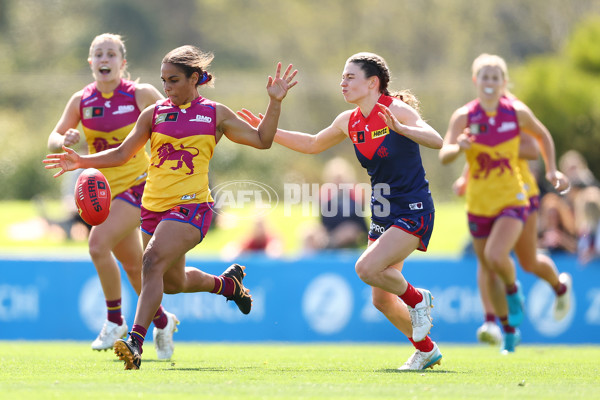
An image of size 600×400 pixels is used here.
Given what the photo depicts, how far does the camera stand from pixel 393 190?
7594mm

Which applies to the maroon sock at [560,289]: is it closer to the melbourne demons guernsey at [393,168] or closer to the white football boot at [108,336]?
the melbourne demons guernsey at [393,168]

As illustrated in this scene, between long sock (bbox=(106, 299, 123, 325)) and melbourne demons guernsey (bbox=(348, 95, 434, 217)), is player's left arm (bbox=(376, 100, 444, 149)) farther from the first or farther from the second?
long sock (bbox=(106, 299, 123, 325))

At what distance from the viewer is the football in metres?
7.56

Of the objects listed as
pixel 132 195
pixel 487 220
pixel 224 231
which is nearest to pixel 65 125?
pixel 132 195

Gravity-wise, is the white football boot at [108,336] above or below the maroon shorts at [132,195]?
below

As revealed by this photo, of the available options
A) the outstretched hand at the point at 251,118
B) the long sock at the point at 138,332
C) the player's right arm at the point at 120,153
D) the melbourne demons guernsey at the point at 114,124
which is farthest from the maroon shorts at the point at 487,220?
the long sock at the point at 138,332

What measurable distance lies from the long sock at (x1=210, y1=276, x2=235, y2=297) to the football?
3.42ft

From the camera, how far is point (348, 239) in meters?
14.9

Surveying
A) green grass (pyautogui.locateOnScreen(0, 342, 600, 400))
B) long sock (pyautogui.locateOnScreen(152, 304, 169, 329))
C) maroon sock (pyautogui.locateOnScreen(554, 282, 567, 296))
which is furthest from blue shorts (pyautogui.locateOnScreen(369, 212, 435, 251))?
maroon sock (pyautogui.locateOnScreen(554, 282, 567, 296))

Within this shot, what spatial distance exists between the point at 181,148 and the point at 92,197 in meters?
0.78

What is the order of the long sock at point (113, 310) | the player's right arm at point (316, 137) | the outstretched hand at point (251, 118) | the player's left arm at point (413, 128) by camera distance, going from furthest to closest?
the long sock at point (113, 310)
the outstretched hand at point (251, 118)
the player's right arm at point (316, 137)
the player's left arm at point (413, 128)

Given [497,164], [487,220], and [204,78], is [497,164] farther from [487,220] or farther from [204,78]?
[204,78]

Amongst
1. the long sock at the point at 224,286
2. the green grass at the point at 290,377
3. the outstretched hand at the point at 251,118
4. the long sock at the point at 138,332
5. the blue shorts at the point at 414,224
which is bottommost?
the green grass at the point at 290,377

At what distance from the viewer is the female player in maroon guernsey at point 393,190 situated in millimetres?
7305
